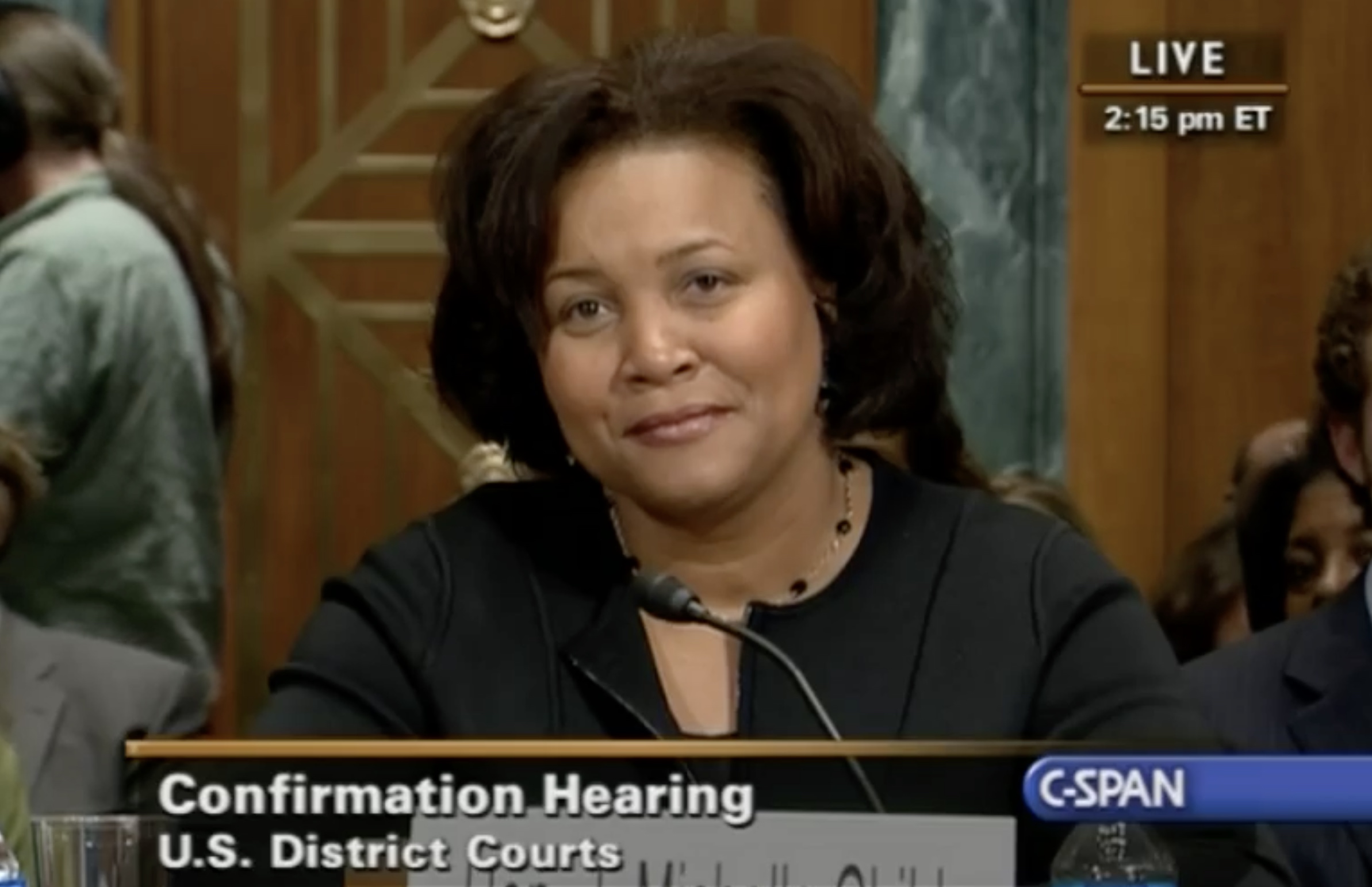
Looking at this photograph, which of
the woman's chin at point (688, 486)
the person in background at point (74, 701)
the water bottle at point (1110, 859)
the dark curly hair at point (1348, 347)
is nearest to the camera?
the water bottle at point (1110, 859)

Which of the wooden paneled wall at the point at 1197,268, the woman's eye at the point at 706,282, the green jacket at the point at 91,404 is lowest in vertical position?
the woman's eye at the point at 706,282

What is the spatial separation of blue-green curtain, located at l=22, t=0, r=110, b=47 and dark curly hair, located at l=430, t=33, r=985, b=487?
1.37 m

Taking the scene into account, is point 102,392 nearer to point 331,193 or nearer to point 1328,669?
point 331,193

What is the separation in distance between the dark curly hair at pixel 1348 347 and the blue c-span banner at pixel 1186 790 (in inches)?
26.2

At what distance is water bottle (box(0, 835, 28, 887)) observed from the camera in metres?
1.11

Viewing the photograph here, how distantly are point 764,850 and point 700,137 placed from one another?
18.5 inches

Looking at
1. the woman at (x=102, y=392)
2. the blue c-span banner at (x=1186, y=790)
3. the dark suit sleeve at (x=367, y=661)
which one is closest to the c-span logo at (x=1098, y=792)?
the blue c-span banner at (x=1186, y=790)

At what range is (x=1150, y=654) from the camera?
1.50m

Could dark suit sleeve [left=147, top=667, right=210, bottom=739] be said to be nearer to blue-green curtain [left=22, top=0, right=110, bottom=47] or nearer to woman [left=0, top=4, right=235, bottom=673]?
woman [left=0, top=4, right=235, bottom=673]

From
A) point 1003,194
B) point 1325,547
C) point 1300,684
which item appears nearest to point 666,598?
point 1300,684

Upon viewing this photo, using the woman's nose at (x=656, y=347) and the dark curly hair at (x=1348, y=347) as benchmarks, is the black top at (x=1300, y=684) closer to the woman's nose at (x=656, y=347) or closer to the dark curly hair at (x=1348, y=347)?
the dark curly hair at (x=1348, y=347)

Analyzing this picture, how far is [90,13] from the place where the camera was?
2.87m

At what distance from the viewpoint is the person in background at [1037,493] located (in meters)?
2.81

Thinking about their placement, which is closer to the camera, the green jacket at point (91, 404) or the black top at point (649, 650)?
the black top at point (649, 650)
